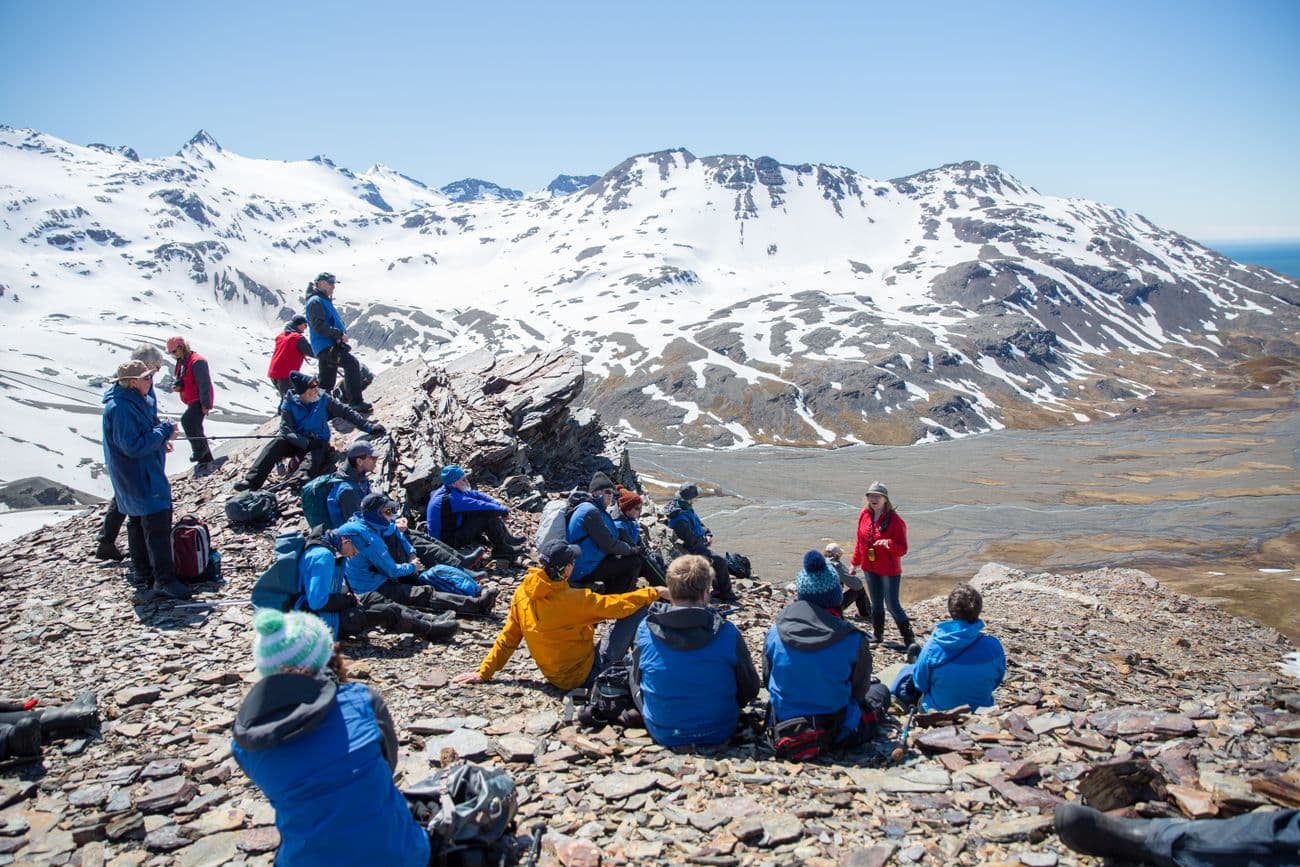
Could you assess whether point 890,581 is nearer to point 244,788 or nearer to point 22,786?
point 244,788

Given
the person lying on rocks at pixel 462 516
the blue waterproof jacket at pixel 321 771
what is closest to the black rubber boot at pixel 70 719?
the blue waterproof jacket at pixel 321 771

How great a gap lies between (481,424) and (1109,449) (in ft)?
497

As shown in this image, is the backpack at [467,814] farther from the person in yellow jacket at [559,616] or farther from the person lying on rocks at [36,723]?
the person lying on rocks at [36,723]

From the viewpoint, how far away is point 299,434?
17.0m

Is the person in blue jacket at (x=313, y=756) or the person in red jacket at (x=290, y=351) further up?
the person in red jacket at (x=290, y=351)

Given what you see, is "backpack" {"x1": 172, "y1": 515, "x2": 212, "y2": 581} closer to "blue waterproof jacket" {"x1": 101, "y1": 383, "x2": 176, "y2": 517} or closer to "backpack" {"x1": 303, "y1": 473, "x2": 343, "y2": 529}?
"blue waterproof jacket" {"x1": 101, "y1": 383, "x2": 176, "y2": 517}

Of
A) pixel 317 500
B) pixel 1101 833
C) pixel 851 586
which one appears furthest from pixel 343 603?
pixel 1101 833

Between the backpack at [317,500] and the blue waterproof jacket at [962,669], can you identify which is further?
the backpack at [317,500]

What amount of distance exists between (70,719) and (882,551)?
499 inches

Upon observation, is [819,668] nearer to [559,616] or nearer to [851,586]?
[559,616]

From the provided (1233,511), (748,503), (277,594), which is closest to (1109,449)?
(1233,511)

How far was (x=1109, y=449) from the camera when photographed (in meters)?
141

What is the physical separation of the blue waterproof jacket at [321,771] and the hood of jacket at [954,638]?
6.76 m

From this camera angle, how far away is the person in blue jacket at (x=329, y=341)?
61.0ft
